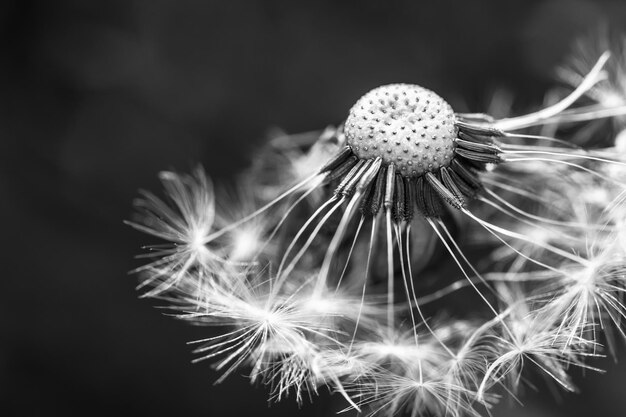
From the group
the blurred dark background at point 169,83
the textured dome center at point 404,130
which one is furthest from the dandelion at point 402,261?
the blurred dark background at point 169,83

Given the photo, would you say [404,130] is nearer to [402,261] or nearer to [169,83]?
[402,261]

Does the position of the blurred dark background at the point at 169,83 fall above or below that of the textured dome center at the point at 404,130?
above

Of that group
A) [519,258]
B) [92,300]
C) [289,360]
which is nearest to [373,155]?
[289,360]

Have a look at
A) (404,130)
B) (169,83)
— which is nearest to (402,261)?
(404,130)

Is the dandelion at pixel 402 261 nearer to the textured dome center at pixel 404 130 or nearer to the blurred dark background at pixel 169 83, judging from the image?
the textured dome center at pixel 404 130

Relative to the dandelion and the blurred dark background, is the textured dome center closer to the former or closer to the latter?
the dandelion

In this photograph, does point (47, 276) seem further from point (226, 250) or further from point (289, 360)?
point (289, 360)
